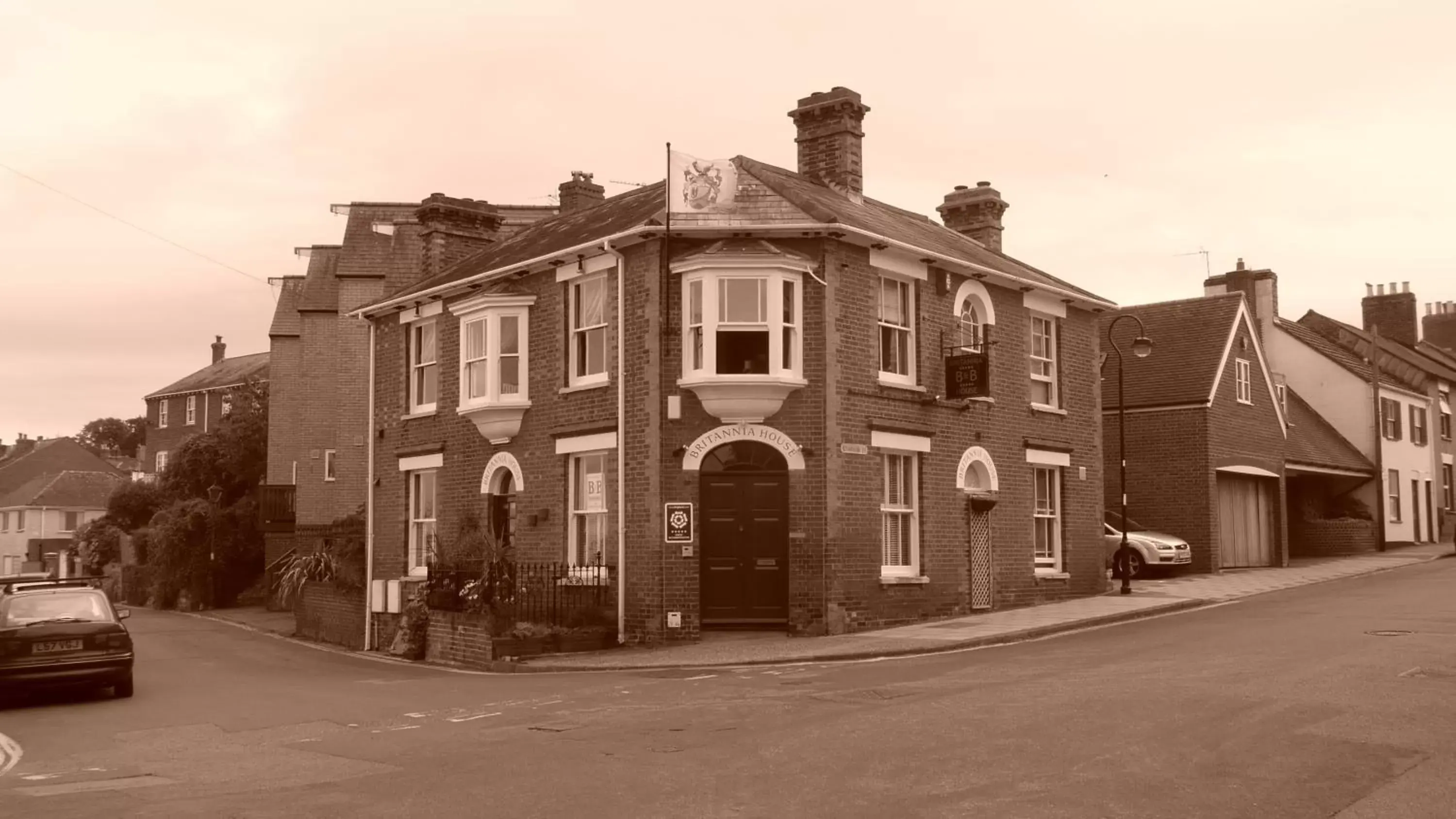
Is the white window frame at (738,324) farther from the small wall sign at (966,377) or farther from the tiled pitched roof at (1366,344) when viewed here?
the tiled pitched roof at (1366,344)

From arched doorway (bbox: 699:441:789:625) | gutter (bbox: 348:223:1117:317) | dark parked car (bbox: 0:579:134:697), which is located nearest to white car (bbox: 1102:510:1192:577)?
gutter (bbox: 348:223:1117:317)

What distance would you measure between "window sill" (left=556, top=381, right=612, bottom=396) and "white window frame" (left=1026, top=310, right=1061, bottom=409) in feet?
28.9

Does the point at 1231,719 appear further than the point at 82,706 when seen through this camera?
No

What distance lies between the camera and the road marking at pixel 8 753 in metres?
12.2

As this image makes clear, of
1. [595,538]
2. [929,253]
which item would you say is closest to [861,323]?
[929,253]

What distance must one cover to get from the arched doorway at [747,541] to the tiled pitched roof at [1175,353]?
1581 centimetres

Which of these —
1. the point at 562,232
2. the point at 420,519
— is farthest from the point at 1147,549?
the point at 420,519

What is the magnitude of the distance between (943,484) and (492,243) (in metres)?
12.5

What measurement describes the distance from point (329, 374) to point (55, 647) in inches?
914

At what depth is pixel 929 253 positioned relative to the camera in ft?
73.2

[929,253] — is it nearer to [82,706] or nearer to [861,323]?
[861,323]

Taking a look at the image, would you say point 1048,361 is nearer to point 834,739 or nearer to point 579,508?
point 579,508

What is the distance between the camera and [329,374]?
40000 millimetres

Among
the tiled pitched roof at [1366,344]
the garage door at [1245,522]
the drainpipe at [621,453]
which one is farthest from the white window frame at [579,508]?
the tiled pitched roof at [1366,344]
